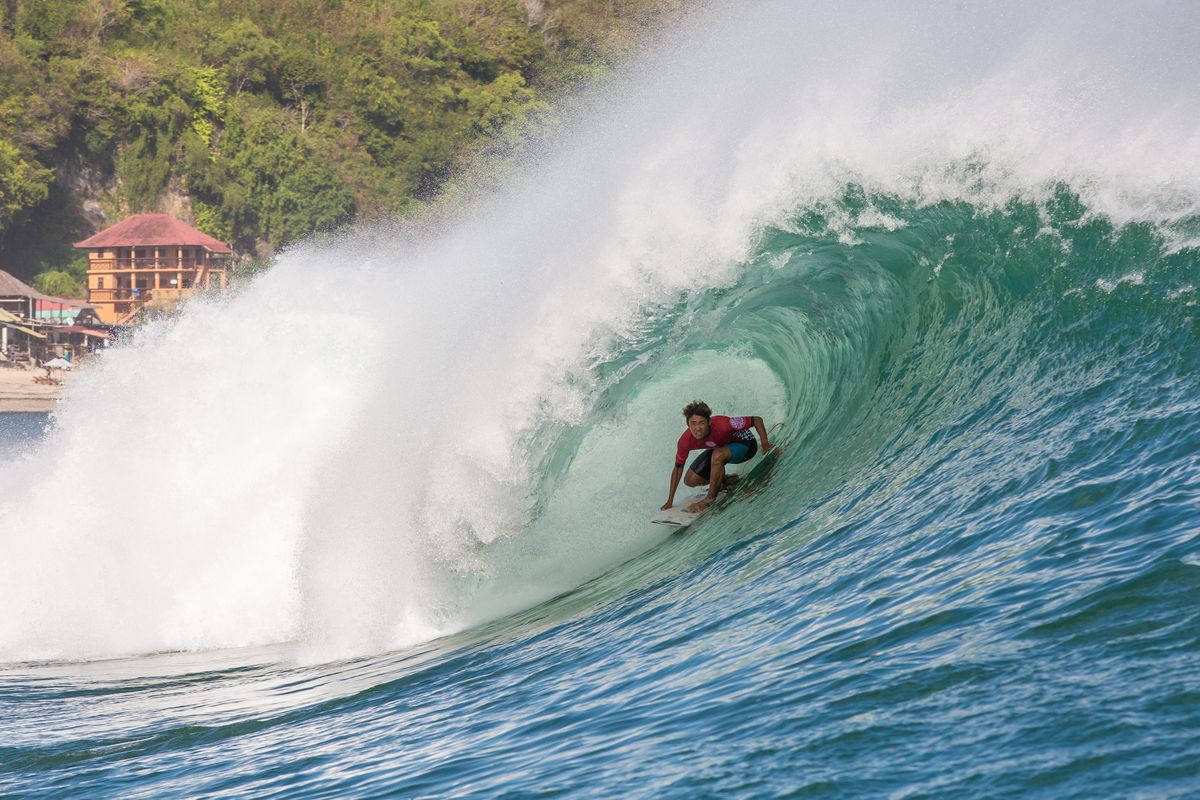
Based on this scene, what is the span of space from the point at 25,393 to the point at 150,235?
1708 cm

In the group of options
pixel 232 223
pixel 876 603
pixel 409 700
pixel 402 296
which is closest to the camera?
pixel 876 603

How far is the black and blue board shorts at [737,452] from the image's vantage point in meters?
10.3

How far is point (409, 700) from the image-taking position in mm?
6969

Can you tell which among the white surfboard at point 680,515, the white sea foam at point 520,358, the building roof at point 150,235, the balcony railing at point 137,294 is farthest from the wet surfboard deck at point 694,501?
the building roof at point 150,235

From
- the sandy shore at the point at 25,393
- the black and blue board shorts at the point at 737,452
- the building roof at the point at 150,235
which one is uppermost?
the building roof at the point at 150,235

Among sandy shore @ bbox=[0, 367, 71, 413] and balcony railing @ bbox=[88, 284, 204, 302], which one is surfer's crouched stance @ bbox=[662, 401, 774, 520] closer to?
sandy shore @ bbox=[0, 367, 71, 413]

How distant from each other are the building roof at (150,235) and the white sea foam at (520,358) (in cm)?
6057

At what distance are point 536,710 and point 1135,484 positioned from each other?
284 cm

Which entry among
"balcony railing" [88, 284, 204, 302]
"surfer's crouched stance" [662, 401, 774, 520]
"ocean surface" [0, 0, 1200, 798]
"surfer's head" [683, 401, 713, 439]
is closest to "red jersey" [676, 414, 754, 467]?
"surfer's crouched stance" [662, 401, 774, 520]

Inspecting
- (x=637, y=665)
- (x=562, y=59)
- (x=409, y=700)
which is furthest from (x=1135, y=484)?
(x=562, y=59)

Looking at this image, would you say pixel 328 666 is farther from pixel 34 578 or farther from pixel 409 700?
pixel 34 578

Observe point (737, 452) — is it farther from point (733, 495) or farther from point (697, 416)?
point (697, 416)

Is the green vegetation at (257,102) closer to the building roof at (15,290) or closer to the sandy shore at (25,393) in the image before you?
the building roof at (15,290)

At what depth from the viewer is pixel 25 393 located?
57.6 metres
